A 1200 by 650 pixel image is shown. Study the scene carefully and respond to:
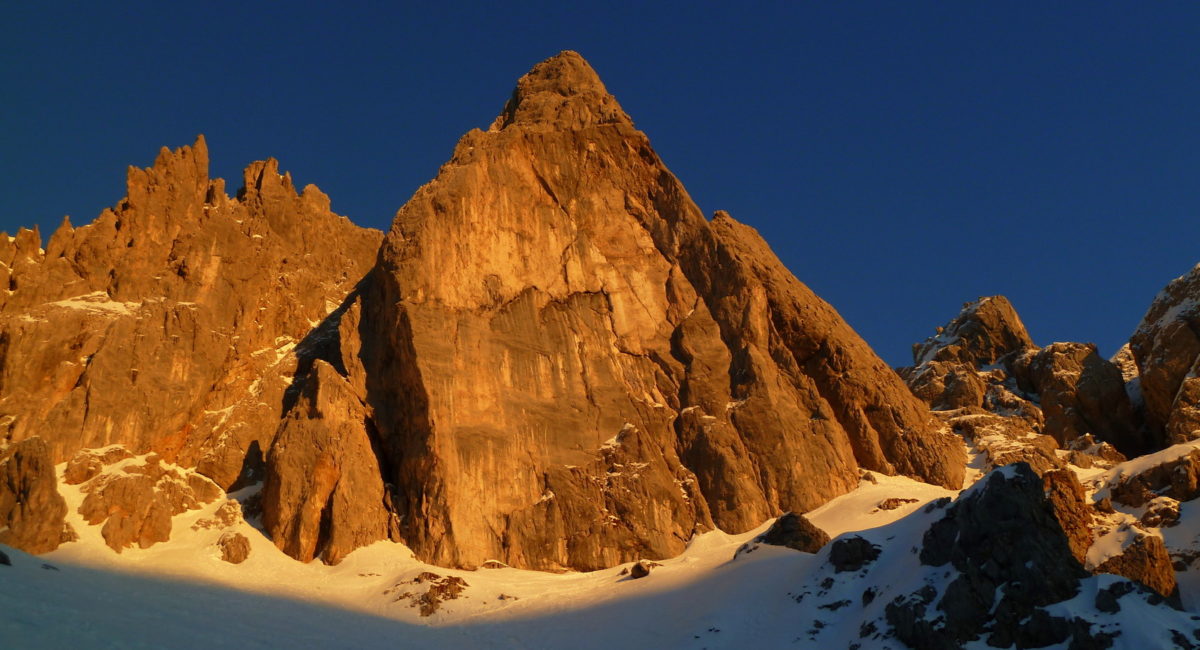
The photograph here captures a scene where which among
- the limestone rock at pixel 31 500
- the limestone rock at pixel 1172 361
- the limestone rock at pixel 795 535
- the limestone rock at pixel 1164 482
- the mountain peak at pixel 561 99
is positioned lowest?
the limestone rock at pixel 795 535

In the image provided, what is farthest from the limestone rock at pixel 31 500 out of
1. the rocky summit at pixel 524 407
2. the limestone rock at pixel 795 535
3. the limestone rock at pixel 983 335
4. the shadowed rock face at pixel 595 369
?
the limestone rock at pixel 983 335

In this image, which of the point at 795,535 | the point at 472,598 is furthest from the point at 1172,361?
the point at 472,598

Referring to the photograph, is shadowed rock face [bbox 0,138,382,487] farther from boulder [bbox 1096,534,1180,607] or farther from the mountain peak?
boulder [bbox 1096,534,1180,607]

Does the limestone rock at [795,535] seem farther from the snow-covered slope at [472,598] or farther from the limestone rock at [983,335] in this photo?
the limestone rock at [983,335]

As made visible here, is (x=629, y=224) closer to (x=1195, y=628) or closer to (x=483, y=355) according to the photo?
(x=483, y=355)

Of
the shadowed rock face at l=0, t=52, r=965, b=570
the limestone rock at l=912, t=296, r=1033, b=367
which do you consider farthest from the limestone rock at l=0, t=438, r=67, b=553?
the limestone rock at l=912, t=296, r=1033, b=367

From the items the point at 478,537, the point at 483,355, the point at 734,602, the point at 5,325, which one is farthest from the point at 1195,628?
the point at 5,325

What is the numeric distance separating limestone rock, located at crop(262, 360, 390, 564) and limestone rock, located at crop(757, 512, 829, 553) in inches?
901

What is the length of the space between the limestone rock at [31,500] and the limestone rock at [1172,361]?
70.3m

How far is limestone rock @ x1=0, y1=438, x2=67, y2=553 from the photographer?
5528cm

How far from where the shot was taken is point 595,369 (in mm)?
73688

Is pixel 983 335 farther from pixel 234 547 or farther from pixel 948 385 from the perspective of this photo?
pixel 234 547

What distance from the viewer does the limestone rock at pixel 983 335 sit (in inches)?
4021

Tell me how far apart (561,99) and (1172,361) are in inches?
2035
